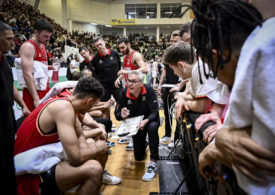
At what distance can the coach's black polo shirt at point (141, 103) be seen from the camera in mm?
2932

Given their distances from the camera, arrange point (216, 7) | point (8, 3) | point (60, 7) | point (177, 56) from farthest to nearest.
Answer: point (60, 7), point (8, 3), point (177, 56), point (216, 7)

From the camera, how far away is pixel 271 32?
20.3 inches

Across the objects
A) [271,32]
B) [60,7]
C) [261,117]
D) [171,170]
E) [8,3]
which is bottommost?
[171,170]

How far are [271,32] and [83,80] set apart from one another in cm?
163

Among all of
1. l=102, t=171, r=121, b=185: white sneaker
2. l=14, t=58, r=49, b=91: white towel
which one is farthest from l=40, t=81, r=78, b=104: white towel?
l=102, t=171, r=121, b=185: white sneaker

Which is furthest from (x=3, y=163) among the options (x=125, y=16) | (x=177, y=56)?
(x=125, y=16)

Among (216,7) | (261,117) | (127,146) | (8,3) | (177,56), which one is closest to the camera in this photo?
(261,117)

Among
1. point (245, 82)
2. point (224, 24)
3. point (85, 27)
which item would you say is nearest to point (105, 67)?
point (224, 24)

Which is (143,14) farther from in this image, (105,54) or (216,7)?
(216,7)

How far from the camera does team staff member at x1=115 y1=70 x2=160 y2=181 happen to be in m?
2.74

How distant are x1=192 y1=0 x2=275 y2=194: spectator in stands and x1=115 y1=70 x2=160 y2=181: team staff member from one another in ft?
6.65

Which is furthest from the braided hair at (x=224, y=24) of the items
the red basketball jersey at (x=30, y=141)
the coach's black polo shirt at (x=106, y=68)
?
the coach's black polo shirt at (x=106, y=68)

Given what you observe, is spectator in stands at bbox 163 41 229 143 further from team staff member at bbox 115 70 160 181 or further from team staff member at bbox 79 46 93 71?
team staff member at bbox 79 46 93 71

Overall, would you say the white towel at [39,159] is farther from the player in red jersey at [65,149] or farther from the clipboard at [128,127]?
the clipboard at [128,127]
